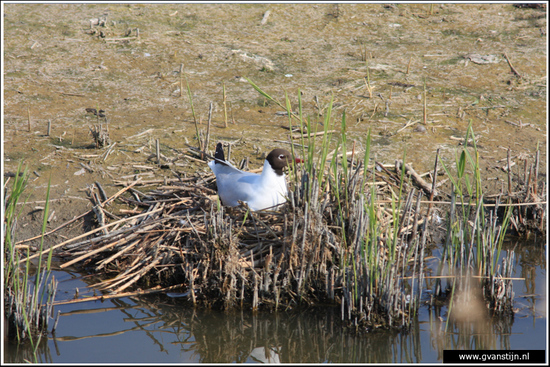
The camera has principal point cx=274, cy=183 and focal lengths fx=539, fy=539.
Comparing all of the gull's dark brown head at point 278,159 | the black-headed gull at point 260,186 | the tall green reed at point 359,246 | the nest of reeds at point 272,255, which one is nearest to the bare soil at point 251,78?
the nest of reeds at point 272,255

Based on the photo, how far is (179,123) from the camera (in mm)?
7438

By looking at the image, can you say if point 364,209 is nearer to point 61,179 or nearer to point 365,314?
point 365,314

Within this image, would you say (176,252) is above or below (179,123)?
below

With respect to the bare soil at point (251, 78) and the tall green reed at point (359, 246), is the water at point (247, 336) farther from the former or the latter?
the bare soil at point (251, 78)

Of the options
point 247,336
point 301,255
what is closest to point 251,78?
point 301,255

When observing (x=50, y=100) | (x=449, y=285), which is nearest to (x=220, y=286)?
(x=449, y=285)

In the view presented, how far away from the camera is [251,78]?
8.78 meters

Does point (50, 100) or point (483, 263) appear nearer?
point (483, 263)

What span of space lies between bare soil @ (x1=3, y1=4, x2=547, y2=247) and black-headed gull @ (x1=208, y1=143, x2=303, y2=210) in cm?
128

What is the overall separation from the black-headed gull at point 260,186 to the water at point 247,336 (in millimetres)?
1067

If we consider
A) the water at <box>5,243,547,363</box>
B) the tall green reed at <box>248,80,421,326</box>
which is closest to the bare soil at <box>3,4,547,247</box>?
the water at <box>5,243,547,363</box>

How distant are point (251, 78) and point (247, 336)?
17.4ft

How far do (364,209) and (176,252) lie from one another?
174 centimetres

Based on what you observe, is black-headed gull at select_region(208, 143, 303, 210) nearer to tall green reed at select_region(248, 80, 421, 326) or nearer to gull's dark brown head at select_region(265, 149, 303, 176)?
gull's dark brown head at select_region(265, 149, 303, 176)
